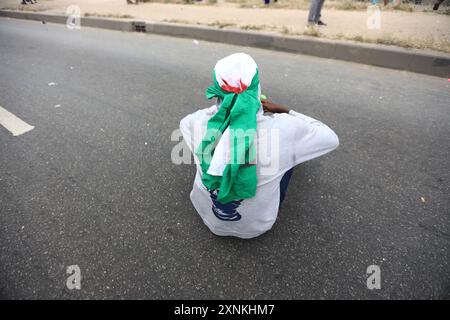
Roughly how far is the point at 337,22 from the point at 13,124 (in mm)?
7183

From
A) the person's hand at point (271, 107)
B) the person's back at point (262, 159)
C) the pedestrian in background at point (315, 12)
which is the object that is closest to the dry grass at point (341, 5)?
the pedestrian in background at point (315, 12)

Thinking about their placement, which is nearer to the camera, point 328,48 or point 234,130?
point 234,130

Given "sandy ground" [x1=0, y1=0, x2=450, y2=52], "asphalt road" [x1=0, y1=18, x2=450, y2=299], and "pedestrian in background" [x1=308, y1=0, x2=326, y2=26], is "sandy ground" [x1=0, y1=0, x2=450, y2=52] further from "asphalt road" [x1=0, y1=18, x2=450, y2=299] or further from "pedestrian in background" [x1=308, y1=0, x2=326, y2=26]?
"asphalt road" [x1=0, y1=18, x2=450, y2=299]

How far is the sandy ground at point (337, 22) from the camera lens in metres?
4.87

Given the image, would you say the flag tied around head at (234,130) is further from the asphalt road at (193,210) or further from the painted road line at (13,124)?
the painted road line at (13,124)

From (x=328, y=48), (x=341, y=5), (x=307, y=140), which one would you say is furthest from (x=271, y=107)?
(x=341, y=5)

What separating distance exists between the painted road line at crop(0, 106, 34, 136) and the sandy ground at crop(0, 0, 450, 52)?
510cm

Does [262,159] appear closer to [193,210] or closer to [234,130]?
[234,130]

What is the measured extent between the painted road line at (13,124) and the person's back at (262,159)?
265cm

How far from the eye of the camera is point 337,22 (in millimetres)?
6520

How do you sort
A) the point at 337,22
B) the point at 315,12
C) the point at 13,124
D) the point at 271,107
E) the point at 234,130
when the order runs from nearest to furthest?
the point at 234,130 → the point at 271,107 → the point at 13,124 → the point at 315,12 → the point at 337,22

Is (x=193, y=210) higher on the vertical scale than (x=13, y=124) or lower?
lower

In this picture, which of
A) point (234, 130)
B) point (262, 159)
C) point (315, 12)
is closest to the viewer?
point (234, 130)
